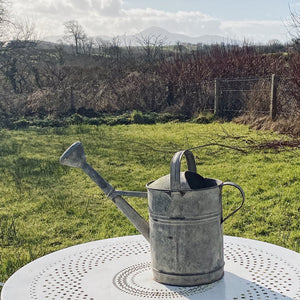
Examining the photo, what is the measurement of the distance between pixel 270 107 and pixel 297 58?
1.37m

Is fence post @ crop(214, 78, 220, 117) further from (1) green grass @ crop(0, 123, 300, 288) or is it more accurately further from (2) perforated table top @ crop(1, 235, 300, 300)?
(2) perforated table top @ crop(1, 235, 300, 300)

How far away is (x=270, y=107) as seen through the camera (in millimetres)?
10469

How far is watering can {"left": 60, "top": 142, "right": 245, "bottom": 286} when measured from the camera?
157 centimetres

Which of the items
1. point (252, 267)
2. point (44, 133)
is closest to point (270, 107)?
point (44, 133)

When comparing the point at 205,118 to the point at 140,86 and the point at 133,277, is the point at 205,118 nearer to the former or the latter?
the point at 140,86

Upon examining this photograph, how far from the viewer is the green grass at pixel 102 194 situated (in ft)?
13.0

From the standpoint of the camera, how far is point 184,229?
1586mm

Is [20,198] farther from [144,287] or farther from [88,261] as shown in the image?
[144,287]

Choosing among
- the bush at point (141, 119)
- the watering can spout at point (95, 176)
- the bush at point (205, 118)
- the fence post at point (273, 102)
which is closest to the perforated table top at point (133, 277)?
the watering can spout at point (95, 176)

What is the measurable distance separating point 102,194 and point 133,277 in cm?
363

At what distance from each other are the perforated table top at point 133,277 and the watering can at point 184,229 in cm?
6

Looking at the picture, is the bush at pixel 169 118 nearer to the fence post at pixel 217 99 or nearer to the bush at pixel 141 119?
the bush at pixel 141 119

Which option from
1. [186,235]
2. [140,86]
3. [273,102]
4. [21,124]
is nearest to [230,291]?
[186,235]

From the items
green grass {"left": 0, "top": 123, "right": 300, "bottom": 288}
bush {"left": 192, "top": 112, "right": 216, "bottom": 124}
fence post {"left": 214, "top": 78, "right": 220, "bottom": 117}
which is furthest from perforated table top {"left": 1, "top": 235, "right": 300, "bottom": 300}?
Answer: fence post {"left": 214, "top": 78, "right": 220, "bottom": 117}
